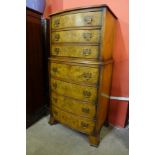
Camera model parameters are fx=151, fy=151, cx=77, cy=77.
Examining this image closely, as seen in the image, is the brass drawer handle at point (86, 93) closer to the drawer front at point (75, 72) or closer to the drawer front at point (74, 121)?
the drawer front at point (75, 72)

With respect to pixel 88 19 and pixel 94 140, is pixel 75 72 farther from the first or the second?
pixel 94 140

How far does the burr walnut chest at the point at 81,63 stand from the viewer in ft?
4.68

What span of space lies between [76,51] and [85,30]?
227 mm

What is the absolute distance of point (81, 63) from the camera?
153 centimetres

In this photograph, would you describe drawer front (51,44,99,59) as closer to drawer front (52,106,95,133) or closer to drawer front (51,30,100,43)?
drawer front (51,30,100,43)

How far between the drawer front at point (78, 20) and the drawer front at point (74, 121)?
0.99 m

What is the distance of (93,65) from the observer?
4.80ft

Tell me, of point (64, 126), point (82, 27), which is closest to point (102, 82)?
point (82, 27)

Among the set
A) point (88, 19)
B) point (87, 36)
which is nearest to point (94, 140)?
point (87, 36)

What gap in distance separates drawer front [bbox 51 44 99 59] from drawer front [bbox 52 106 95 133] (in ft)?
2.27

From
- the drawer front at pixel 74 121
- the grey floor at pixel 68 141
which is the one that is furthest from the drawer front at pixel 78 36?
the grey floor at pixel 68 141

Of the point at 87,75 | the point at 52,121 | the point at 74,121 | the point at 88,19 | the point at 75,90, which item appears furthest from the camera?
the point at 52,121
